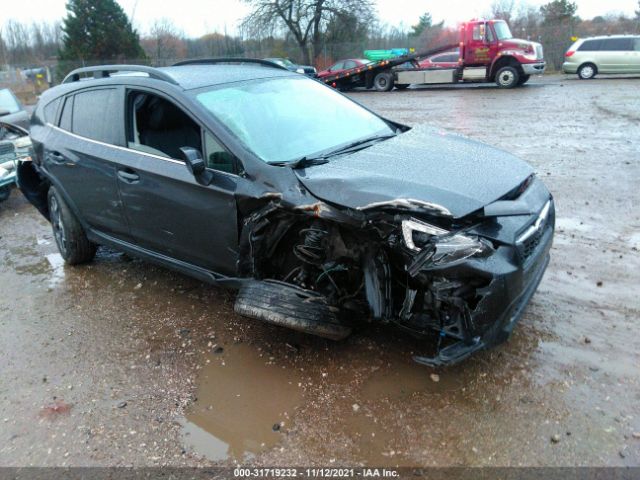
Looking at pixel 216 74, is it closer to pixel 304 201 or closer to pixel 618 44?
pixel 304 201

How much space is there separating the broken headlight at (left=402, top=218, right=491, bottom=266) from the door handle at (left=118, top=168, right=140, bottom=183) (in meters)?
2.14

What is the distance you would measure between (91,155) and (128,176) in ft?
1.86

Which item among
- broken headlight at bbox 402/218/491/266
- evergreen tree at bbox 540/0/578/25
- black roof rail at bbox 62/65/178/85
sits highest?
evergreen tree at bbox 540/0/578/25

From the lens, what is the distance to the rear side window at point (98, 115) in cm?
415

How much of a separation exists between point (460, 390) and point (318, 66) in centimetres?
3665

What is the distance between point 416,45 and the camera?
136 ft

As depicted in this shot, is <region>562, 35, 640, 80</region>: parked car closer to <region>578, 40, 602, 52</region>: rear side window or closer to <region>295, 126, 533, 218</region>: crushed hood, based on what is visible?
<region>578, 40, 602, 52</region>: rear side window

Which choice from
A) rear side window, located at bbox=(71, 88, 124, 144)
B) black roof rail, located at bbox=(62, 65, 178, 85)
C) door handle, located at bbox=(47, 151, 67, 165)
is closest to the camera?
black roof rail, located at bbox=(62, 65, 178, 85)

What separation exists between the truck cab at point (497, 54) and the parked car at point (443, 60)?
75cm

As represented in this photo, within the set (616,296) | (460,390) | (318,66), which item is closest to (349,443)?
(460,390)

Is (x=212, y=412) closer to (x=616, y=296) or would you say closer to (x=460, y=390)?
(x=460, y=390)

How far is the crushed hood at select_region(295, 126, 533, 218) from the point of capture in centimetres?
281

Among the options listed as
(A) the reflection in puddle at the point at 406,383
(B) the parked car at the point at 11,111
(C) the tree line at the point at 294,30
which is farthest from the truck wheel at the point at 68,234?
(C) the tree line at the point at 294,30

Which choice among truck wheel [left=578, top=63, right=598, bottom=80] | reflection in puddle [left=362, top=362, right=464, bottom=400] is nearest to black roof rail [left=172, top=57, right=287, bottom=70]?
reflection in puddle [left=362, top=362, right=464, bottom=400]
